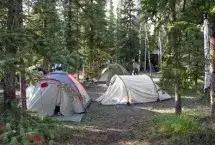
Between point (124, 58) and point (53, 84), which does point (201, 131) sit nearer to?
point (53, 84)

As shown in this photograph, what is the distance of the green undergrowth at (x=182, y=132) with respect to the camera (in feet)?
25.2

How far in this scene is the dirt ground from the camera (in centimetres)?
880

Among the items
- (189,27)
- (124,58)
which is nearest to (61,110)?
(189,27)

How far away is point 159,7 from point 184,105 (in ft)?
21.0

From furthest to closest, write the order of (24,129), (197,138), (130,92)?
(130,92) < (197,138) < (24,129)

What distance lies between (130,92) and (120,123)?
4.28 metres

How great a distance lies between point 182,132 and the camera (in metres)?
8.11

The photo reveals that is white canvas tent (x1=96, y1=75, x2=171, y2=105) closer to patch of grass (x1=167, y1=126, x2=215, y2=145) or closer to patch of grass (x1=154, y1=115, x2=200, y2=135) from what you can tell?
patch of grass (x1=154, y1=115, x2=200, y2=135)

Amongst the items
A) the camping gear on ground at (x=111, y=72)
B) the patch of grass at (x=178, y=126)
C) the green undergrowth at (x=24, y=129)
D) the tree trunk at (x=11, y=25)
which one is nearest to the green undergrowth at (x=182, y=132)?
the patch of grass at (x=178, y=126)

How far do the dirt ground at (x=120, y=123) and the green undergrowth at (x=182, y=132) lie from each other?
1.14 feet

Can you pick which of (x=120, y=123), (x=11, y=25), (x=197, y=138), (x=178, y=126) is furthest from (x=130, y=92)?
(x=11, y=25)

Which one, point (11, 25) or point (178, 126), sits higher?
point (11, 25)

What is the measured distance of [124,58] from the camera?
109 ft

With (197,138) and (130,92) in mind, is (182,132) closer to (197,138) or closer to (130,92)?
(197,138)
